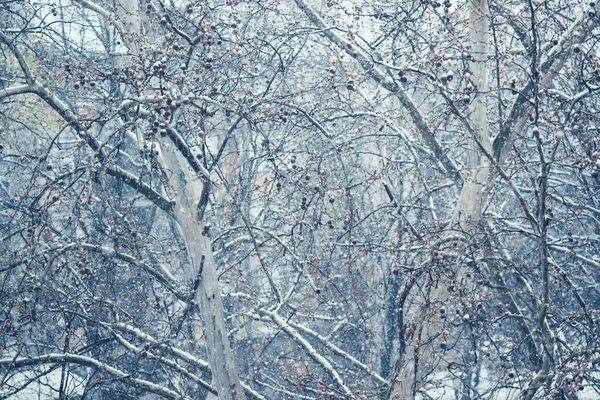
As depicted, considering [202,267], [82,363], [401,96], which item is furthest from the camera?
[401,96]

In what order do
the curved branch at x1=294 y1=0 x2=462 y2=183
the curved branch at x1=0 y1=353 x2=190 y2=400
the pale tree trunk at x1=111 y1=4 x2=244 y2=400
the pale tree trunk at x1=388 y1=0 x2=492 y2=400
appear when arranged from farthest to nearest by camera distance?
the curved branch at x1=294 y1=0 x2=462 y2=183, the pale tree trunk at x1=111 y1=4 x2=244 y2=400, the curved branch at x1=0 y1=353 x2=190 y2=400, the pale tree trunk at x1=388 y1=0 x2=492 y2=400

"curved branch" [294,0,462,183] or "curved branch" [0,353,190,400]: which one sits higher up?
"curved branch" [294,0,462,183]

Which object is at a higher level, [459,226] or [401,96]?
[401,96]

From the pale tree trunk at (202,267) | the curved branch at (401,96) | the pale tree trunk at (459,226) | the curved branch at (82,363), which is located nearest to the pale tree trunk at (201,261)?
the pale tree trunk at (202,267)

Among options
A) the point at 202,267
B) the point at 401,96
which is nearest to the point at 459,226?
the point at 401,96

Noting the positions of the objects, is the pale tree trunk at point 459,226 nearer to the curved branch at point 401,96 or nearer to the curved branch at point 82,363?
the curved branch at point 401,96

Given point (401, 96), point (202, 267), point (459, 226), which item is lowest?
point (459, 226)

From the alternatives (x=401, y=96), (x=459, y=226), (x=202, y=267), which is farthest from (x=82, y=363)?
(x=401, y=96)

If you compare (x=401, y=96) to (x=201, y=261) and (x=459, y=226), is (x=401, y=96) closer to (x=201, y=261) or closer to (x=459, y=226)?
(x=459, y=226)

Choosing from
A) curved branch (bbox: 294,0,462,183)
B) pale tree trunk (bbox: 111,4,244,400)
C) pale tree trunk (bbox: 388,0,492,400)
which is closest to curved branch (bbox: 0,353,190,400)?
pale tree trunk (bbox: 111,4,244,400)

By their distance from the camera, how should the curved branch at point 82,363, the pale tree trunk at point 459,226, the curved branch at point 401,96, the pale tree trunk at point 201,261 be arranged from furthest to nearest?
the curved branch at point 401,96
the pale tree trunk at point 201,261
the curved branch at point 82,363
the pale tree trunk at point 459,226

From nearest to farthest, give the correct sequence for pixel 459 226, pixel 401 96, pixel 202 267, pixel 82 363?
1. pixel 459 226
2. pixel 82 363
3. pixel 202 267
4. pixel 401 96

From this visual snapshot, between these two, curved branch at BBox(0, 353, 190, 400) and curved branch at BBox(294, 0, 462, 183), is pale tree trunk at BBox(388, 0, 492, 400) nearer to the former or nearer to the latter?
curved branch at BBox(294, 0, 462, 183)

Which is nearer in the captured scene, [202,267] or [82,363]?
[82,363]
